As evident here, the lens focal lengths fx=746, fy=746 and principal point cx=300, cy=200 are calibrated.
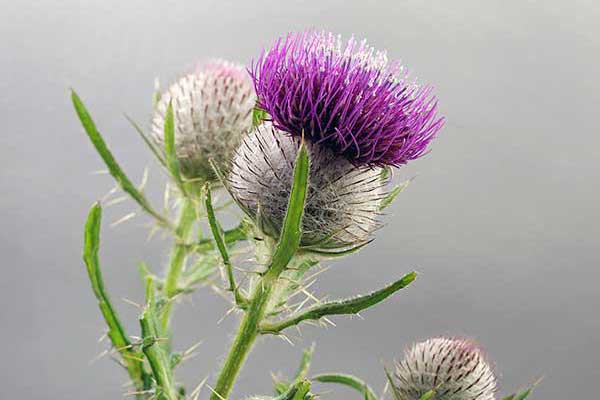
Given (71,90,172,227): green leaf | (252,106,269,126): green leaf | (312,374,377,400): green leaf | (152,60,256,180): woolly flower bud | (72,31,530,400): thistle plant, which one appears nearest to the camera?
(72,31,530,400): thistle plant

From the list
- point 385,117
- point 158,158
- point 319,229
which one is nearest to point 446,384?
point 319,229

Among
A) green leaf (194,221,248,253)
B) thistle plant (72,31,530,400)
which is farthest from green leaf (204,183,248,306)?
green leaf (194,221,248,253)

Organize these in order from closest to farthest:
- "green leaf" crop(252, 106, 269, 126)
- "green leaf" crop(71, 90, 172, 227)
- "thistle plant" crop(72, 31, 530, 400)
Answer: "thistle plant" crop(72, 31, 530, 400), "green leaf" crop(252, 106, 269, 126), "green leaf" crop(71, 90, 172, 227)

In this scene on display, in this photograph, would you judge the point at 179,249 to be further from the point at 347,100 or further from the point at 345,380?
the point at 347,100

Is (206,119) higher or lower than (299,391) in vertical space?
higher

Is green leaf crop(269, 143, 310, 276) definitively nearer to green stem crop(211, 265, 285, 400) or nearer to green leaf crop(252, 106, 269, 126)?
green stem crop(211, 265, 285, 400)

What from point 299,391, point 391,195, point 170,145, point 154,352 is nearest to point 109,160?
point 170,145
